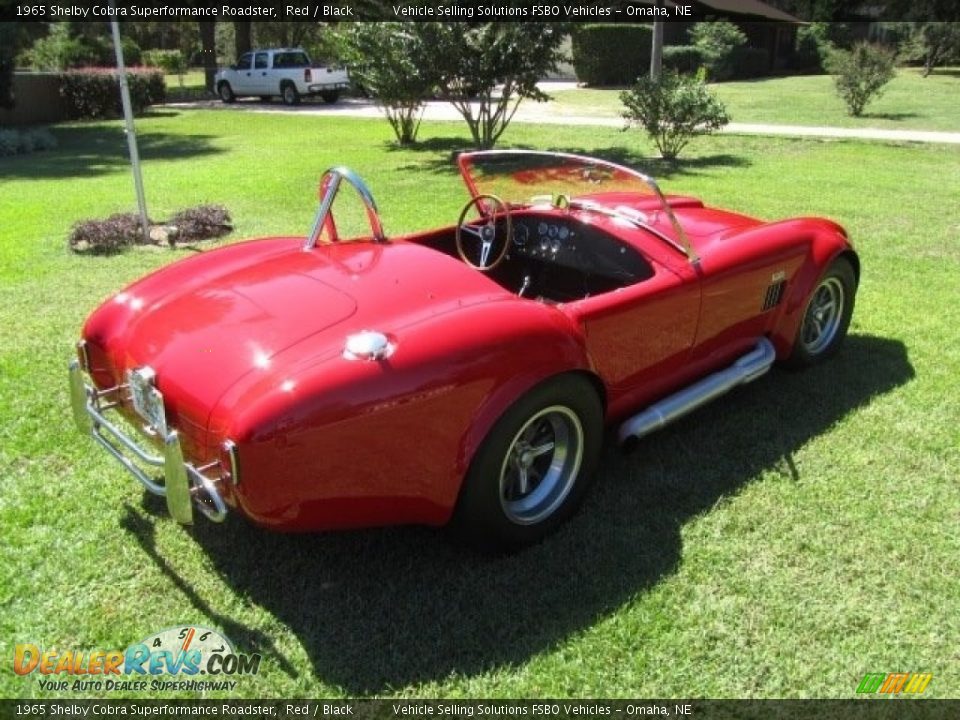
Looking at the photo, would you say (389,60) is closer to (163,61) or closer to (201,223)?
(201,223)

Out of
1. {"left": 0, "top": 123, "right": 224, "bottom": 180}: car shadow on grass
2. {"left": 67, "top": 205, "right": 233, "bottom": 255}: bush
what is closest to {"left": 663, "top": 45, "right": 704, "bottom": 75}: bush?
{"left": 0, "top": 123, "right": 224, "bottom": 180}: car shadow on grass

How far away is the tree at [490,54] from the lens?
39.5ft

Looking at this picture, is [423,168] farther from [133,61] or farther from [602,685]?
[133,61]

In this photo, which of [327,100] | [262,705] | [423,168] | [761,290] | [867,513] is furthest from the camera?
[327,100]

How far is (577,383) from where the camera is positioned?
285cm

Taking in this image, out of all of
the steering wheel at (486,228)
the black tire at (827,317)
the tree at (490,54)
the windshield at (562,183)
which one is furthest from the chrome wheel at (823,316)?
the tree at (490,54)

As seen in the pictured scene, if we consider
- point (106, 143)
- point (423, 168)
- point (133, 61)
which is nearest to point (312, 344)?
A: point (423, 168)

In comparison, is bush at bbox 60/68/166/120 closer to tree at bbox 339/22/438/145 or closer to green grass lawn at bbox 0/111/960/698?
tree at bbox 339/22/438/145

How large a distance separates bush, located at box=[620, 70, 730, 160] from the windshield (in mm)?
9048

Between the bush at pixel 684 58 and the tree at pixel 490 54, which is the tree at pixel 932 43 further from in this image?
the tree at pixel 490 54

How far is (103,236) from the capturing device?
24.0ft

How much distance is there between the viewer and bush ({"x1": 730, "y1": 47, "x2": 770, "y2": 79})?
102 feet

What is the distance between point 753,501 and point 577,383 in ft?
3.20

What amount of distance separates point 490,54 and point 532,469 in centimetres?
1046
